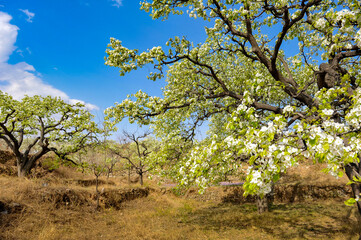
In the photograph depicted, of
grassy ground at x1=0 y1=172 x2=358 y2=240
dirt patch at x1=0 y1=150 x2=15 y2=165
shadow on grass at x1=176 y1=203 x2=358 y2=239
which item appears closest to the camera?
shadow on grass at x1=176 y1=203 x2=358 y2=239

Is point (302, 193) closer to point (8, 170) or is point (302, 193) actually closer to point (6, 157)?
point (8, 170)

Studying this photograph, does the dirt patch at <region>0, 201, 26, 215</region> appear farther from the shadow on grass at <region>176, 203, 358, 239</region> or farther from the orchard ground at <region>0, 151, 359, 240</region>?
the shadow on grass at <region>176, 203, 358, 239</region>

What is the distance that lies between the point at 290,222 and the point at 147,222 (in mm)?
10436

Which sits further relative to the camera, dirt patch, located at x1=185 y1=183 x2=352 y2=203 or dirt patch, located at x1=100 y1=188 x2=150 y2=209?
dirt patch, located at x1=185 y1=183 x2=352 y2=203

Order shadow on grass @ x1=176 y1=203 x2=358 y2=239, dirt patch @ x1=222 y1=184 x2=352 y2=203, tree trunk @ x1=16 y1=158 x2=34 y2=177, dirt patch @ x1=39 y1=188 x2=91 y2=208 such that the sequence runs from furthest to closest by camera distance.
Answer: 1. dirt patch @ x1=222 y1=184 x2=352 y2=203
2. tree trunk @ x1=16 y1=158 x2=34 y2=177
3. dirt patch @ x1=39 y1=188 x2=91 y2=208
4. shadow on grass @ x1=176 y1=203 x2=358 y2=239

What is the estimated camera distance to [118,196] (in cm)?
2173

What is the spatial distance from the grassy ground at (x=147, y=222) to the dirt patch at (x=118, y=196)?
1.02 m

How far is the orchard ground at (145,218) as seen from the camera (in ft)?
41.6

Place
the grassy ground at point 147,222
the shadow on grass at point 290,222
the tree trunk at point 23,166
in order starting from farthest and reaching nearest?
the tree trunk at point 23,166
the grassy ground at point 147,222
the shadow on grass at point 290,222

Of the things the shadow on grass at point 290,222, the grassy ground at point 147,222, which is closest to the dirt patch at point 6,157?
the grassy ground at point 147,222

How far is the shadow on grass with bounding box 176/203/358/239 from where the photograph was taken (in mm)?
12297

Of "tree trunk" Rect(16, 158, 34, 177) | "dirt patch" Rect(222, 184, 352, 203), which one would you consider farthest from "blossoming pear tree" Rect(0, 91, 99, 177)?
"dirt patch" Rect(222, 184, 352, 203)

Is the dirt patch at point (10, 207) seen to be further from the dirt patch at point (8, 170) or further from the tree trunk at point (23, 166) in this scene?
the dirt patch at point (8, 170)

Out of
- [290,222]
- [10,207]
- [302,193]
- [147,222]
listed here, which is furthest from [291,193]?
[10,207]
